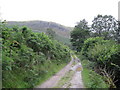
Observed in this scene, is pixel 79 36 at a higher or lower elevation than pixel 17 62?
higher

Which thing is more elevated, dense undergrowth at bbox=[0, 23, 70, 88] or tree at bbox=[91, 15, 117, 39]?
tree at bbox=[91, 15, 117, 39]

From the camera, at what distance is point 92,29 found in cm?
4572

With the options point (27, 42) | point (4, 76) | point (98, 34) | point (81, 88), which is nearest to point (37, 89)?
point (4, 76)

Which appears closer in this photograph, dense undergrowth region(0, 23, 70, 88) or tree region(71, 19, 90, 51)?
dense undergrowth region(0, 23, 70, 88)

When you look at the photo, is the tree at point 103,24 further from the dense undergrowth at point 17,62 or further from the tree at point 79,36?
the dense undergrowth at point 17,62

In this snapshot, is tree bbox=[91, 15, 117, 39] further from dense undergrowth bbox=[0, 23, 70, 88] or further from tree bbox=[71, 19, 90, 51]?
dense undergrowth bbox=[0, 23, 70, 88]

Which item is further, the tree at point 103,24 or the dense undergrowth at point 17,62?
the tree at point 103,24

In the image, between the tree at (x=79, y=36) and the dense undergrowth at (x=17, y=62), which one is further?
the tree at (x=79, y=36)

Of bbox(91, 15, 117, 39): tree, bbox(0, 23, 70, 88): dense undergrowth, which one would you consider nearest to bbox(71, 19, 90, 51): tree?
bbox(91, 15, 117, 39): tree

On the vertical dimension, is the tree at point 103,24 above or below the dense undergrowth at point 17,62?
above

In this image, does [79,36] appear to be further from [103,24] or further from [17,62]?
[17,62]

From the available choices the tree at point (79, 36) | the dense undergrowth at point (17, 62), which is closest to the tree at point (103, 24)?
the tree at point (79, 36)

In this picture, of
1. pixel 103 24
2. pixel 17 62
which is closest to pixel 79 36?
pixel 103 24

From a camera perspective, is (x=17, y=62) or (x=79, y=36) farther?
(x=79, y=36)
